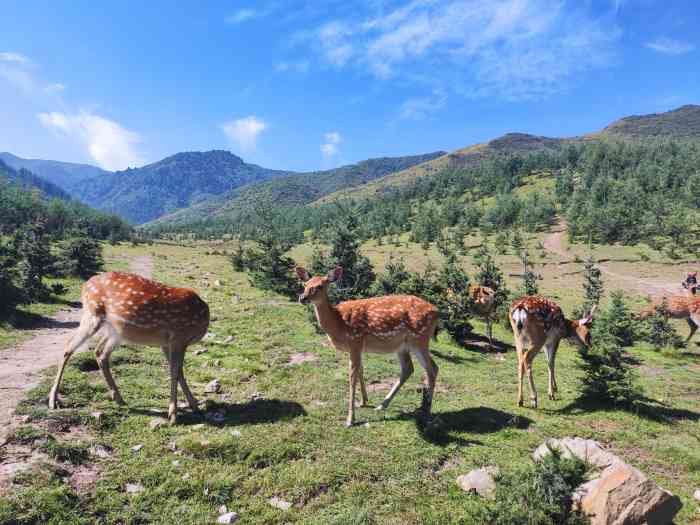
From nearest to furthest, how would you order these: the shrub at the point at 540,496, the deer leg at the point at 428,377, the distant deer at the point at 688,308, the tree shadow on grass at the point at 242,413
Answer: the shrub at the point at 540,496, the tree shadow on grass at the point at 242,413, the deer leg at the point at 428,377, the distant deer at the point at 688,308

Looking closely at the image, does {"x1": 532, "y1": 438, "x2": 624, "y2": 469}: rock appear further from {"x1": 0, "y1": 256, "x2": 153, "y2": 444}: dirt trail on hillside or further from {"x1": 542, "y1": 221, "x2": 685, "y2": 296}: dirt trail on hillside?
{"x1": 542, "y1": 221, "x2": 685, "y2": 296}: dirt trail on hillside

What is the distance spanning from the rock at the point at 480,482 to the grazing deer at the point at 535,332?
504 cm

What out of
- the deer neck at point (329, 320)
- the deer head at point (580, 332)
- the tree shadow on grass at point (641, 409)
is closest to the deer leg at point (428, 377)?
the deer neck at point (329, 320)

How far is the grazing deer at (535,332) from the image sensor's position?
38.3 ft

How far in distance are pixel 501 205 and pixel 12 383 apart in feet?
420

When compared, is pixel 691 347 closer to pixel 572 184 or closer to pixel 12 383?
pixel 12 383

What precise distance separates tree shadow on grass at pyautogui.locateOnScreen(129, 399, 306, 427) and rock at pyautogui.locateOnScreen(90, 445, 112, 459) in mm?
1540

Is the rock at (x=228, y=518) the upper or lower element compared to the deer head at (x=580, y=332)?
lower

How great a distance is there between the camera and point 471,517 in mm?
6090

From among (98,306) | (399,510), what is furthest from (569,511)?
(98,306)

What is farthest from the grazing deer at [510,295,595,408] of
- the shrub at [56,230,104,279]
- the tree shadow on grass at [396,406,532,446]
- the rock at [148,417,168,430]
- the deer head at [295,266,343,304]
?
the shrub at [56,230,104,279]

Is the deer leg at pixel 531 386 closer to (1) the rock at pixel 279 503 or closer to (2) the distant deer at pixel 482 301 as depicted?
(1) the rock at pixel 279 503

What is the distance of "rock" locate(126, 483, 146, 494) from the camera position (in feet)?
20.2

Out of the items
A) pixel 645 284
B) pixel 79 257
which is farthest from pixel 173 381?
pixel 645 284
